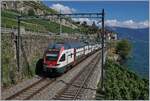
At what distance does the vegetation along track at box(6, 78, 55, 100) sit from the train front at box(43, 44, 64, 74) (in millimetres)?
1085

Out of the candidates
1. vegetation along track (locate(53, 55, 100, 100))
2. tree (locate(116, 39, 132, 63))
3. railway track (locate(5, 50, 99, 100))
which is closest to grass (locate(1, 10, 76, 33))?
vegetation along track (locate(53, 55, 100, 100))

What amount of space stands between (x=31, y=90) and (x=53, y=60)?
20.6ft

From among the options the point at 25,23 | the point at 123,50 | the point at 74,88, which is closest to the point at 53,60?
the point at 74,88

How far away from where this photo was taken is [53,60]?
104 feet

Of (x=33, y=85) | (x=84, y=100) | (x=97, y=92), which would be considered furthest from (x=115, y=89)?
(x=33, y=85)

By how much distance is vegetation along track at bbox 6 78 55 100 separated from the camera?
76.9 feet

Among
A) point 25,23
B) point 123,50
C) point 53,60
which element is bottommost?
point 123,50

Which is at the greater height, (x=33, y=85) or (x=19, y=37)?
(x=19, y=37)

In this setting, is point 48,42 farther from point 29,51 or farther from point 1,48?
point 1,48

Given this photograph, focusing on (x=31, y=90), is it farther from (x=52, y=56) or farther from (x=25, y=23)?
(x=25, y=23)

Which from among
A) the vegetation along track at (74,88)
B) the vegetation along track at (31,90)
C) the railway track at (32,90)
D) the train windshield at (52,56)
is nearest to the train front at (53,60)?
the train windshield at (52,56)

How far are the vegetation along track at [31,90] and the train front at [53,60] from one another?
1.08 meters

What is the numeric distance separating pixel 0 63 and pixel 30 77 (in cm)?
Result: 569

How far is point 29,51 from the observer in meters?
32.8
